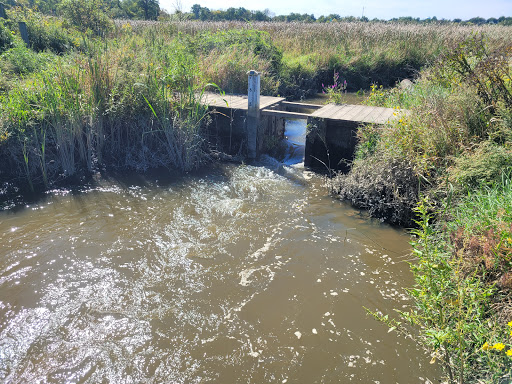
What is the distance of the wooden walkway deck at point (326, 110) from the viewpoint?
271 inches

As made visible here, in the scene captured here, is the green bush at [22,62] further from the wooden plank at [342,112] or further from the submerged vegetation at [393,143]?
the wooden plank at [342,112]

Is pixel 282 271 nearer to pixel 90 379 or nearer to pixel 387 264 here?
pixel 387 264

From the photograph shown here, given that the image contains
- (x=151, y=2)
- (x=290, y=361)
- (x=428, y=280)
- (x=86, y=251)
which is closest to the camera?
(x=428, y=280)

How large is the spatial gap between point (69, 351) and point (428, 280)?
3.05 m

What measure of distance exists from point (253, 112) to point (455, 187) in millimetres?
4150

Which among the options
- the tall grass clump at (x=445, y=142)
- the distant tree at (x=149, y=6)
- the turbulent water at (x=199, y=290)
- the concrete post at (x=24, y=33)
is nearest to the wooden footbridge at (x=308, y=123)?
the tall grass clump at (x=445, y=142)

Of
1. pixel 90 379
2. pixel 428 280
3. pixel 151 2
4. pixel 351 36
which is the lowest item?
pixel 90 379

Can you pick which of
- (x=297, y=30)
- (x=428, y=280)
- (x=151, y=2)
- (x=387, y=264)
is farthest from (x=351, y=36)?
(x=151, y=2)

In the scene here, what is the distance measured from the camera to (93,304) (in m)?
3.81

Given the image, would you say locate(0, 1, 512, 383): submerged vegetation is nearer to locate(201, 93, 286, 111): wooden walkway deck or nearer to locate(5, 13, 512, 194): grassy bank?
locate(5, 13, 512, 194): grassy bank

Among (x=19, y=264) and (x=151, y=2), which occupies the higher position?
(x=151, y=2)

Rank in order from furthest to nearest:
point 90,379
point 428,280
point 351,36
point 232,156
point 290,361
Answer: point 351,36
point 232,156
point 290,361
point 90,379
point 428,280

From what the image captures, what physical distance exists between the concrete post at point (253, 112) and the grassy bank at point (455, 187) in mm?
2168

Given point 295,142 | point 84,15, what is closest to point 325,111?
point 295,142
